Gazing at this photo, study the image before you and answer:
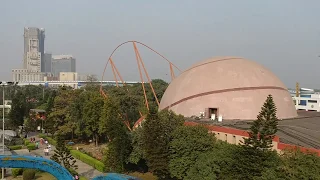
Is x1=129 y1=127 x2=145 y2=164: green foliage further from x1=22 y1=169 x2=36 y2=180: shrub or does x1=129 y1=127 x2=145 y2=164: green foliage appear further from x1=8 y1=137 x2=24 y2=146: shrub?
x1=8 y1=137 x2=24 y2=146: shrub

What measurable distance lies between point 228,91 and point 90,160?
14427 mm

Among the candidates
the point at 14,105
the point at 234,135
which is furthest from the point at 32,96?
the point at 234,135

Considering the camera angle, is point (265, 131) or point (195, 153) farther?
point (195, 153)

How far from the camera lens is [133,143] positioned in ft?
92.0

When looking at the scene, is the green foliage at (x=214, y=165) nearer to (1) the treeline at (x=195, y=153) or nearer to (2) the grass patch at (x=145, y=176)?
(1) the treeline at (x=195, y=153)

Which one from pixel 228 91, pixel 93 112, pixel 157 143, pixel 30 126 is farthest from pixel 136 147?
pixel 30 126

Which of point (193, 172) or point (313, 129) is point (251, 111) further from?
point (193, 172)

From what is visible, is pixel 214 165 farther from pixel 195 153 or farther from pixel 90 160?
pixel 90 160

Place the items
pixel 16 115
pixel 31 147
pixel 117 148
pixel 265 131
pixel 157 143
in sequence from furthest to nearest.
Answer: pixel 16 115, pixel 31 147, pixel 117 148, pixel 157 143, pixel 265 131

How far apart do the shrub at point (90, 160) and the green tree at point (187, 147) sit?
333 inches

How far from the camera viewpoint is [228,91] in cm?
2992

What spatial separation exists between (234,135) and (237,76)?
8173 mm

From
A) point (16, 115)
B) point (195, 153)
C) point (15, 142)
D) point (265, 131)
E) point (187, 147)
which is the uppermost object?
point (265, 131)

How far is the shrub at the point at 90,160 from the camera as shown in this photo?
31112mm
